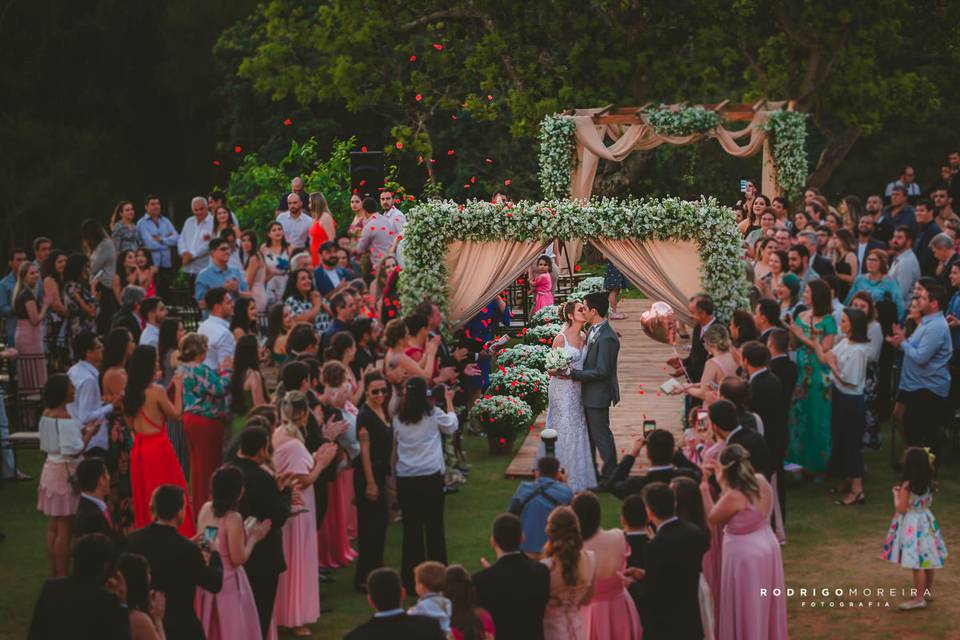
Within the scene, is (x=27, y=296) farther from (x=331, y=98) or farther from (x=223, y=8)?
(x=223, y=8)

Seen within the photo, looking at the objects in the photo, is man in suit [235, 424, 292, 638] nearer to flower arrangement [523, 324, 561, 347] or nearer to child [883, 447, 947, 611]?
child [883, 447, 947, 611]

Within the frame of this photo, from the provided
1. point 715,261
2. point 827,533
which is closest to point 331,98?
point 715,261

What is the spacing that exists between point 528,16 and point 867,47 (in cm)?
748

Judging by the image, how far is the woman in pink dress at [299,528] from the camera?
27.3 feet

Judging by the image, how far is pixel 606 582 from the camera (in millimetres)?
6996

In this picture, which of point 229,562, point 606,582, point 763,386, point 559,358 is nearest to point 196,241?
point 559,358

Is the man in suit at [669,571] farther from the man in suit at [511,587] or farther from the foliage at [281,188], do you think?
the foliage at [281,188]

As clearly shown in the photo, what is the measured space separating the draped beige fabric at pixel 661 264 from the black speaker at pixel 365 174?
7.39 m

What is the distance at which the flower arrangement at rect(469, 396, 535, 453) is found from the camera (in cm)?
1300

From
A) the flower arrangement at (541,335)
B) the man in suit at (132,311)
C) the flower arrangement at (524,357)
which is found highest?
the man in suit at (132,311)

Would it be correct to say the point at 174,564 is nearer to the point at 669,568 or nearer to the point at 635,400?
the point at 669,568

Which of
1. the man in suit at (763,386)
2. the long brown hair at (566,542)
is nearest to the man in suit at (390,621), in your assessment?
the long brown hair at (566,542)

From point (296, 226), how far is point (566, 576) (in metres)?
11.0

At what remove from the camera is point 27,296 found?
13617 mm
